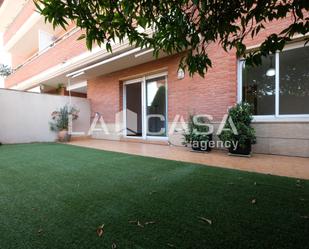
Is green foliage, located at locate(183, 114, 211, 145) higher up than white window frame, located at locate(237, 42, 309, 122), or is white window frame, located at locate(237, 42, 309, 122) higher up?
white window frame, located at locate(237, 42, 309, 122)

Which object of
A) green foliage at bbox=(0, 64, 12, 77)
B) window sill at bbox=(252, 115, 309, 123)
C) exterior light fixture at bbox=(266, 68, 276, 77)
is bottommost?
window sill at bbox=(252, 115, 309, 123)

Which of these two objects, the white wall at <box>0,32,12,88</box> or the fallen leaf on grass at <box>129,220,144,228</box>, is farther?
the white wall at <box>0,32,12,88</box>

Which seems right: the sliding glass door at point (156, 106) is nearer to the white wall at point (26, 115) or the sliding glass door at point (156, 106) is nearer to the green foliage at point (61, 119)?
the green foliage at point (61, 119)

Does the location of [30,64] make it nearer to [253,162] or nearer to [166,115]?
[166,115]

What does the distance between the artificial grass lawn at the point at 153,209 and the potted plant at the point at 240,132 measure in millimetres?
1512

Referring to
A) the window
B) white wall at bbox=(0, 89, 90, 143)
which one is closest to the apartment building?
the window

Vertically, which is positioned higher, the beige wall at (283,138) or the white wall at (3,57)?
the white wall at (3,57)

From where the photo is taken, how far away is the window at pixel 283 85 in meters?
4.82

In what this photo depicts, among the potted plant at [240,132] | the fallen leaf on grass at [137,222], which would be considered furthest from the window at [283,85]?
the fallen leaf on grass at [137,222]

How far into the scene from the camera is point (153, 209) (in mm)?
1922

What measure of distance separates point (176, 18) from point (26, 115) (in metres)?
8.46

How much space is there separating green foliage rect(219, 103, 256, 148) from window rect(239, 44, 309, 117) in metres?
0.83

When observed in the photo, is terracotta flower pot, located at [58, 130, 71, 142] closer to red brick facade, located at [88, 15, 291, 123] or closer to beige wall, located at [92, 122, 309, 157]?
red brick facade, located at [88, 15, 291, 123]

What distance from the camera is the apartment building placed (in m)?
4.79
